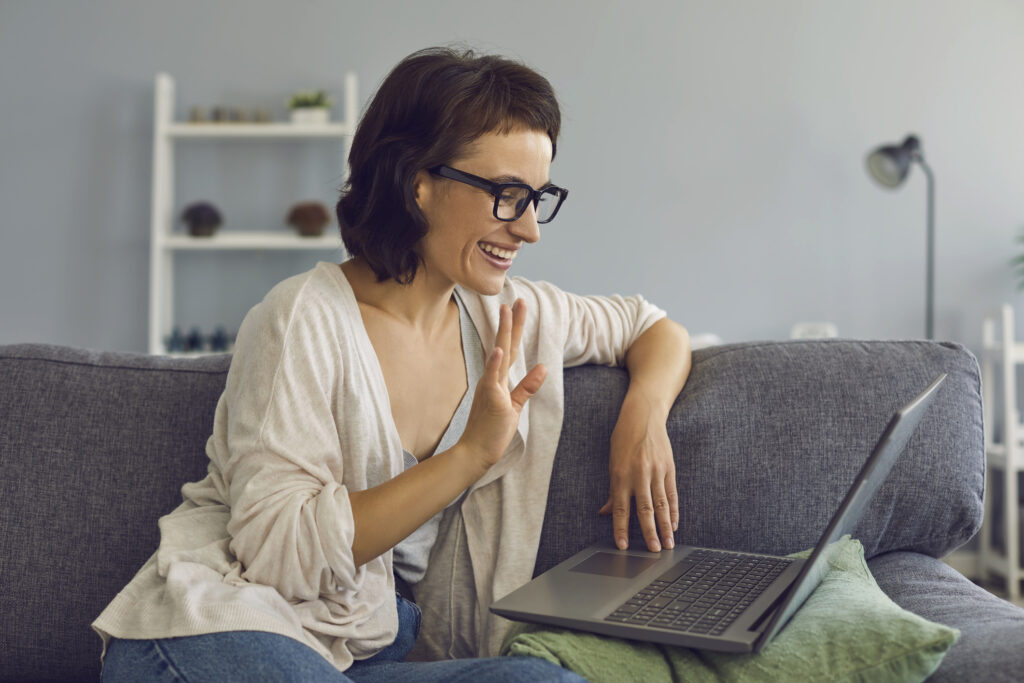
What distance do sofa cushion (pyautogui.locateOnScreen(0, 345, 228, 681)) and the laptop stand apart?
1.79 ft

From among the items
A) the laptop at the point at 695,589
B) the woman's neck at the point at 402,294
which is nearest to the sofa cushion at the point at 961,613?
the laptop at the point at 695,589

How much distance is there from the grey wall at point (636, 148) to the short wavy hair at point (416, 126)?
237 centimetres

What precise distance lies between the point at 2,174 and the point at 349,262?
9.98 ft

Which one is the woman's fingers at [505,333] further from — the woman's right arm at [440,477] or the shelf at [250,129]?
the shelf at [250,129]

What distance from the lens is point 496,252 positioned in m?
1.22

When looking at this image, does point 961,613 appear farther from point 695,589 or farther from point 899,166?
point 899,166

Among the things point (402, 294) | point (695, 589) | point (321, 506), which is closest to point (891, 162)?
point (402, 294)

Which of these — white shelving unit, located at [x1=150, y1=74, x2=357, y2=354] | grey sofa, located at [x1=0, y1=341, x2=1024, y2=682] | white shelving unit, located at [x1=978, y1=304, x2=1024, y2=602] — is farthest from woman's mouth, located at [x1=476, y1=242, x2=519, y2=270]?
white shelving unit, located at [x1=150, y1=74, x2=357, y2=354]

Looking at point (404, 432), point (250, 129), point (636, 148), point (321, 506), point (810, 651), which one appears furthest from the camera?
point (636, 148)

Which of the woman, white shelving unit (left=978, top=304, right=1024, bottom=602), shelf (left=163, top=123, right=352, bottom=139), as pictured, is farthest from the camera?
shelf (left=163, top=123, right=352, bottom=139)

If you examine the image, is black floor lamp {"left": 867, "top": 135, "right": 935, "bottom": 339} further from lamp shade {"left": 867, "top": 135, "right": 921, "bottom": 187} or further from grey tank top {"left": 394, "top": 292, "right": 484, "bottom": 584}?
grey tank top {"left": 394, "top": 292, "right": 484, "bottom": 584}

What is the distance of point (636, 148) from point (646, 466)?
2.58 meters

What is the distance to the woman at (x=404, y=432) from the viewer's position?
3.32ft

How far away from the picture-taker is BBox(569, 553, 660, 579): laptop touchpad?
112 centimetres
